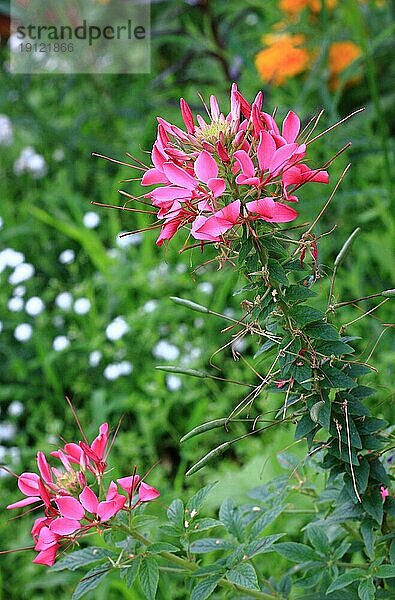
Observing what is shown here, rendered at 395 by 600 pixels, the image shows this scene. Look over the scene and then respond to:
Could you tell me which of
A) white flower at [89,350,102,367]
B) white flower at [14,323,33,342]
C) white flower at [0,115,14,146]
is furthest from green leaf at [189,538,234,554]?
white flower at [0,115,14,146]

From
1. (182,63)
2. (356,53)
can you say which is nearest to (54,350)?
(182,63)

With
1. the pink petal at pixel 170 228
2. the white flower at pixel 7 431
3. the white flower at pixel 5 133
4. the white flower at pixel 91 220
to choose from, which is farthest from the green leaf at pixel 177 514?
the white flower at pixel 5 133

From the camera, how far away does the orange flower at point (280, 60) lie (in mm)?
1832

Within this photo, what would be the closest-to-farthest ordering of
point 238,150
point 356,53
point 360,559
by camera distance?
point 238,150
point 360,559
point 356,53

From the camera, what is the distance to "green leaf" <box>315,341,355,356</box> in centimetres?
63

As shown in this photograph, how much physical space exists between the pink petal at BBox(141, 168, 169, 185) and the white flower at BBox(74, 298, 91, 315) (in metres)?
1.15

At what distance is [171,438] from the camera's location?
62.1 inches

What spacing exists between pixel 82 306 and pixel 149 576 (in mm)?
1160

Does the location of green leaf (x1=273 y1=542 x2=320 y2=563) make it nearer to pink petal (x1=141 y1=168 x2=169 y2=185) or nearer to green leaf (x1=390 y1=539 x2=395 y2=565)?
green leaf (x1=390 y1=539 x2=395 y2=565)

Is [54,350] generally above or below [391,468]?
below

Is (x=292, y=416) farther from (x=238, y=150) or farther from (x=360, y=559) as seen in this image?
(x=360, y=559)

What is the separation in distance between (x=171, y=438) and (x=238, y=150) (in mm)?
1063

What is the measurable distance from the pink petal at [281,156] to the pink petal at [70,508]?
276 mm

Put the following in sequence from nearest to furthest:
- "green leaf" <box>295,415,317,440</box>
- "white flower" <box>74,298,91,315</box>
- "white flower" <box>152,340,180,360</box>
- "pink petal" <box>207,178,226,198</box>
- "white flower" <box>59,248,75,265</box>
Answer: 1. "pink petal" <box>207,178,226,198</box>
2. "green leaf" <box>295,415,317,440</box>
3. "white flower" <box>152,340,180,360</box>
4. "white flower" <box>74,298,91,315</box>
5. "white flower" <box>59,248,75,265</box>
